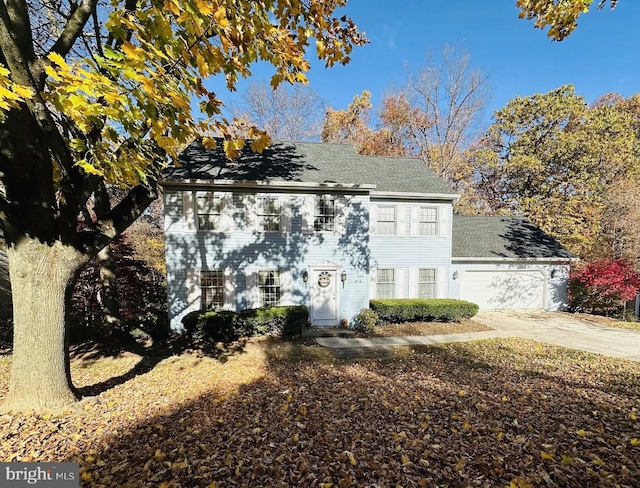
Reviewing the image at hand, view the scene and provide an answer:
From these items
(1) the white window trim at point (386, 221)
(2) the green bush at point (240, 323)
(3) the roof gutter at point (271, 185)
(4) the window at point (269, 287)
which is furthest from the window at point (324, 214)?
(2) the green bush at point (240, 323)

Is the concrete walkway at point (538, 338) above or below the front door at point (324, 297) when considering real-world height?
below

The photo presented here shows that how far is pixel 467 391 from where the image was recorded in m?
5.36

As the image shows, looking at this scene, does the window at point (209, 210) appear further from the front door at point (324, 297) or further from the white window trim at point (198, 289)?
the front door at point (324, 297)

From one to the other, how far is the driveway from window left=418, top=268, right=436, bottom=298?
2.30 metres

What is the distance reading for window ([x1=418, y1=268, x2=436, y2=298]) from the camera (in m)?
12.8

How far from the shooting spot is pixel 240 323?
388 inches

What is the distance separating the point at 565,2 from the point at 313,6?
3.09m

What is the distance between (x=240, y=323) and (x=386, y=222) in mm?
7139

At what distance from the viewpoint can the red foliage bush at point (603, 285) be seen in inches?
505

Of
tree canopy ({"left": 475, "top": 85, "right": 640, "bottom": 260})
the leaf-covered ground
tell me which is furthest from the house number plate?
tree canopy ({"left": 475, "top": 85, "right": 640, "bottom": 260})

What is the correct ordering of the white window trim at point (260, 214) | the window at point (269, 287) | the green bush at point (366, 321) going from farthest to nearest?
the window at point (269, 287)
the white window trim at point (260, 214)
the green bush at point (366, 321)

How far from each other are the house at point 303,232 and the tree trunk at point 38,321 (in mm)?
5964

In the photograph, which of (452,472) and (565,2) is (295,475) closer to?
(452,472)

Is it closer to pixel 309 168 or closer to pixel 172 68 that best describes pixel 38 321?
pixel 172 68
